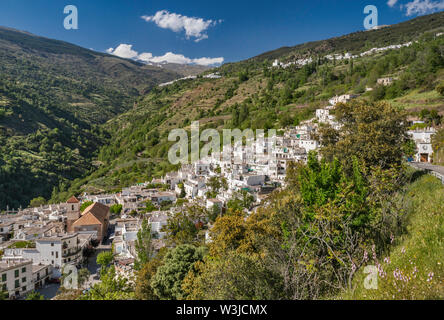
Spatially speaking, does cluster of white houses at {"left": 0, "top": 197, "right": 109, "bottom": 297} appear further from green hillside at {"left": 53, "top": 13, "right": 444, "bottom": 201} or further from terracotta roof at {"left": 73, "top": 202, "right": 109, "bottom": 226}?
green hillside at {"left": 53, "top": 13, "right": 444, "bottom": 201}

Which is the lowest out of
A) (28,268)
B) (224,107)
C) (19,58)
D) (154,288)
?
(28,268)

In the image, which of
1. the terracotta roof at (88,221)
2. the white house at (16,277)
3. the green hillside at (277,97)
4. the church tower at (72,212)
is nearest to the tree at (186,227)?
the white house at (16,277)

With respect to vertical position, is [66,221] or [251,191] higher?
[251,191]

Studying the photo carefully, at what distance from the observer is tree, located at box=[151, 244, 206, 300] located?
1102cm

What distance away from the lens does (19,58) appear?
15138cm

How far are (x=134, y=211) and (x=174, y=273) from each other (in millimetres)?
20565

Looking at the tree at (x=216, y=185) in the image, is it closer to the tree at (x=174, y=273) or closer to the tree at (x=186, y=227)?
the tree at (x=186, y=227)

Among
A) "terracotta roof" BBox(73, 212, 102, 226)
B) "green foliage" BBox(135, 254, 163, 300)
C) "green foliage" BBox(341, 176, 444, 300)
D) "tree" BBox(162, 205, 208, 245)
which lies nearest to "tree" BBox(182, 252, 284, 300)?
"green foliage" BBox(341, 176, 444, 300)

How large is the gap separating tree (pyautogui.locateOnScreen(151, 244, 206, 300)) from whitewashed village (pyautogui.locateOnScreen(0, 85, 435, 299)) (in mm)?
5918

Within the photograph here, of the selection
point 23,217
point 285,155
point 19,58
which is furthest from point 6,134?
point 19,58

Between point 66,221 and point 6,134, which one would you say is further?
point 6,134

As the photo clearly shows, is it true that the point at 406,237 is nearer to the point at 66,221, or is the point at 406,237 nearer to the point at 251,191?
the point at 251,191

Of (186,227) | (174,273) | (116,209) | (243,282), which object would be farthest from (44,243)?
(243,282)
